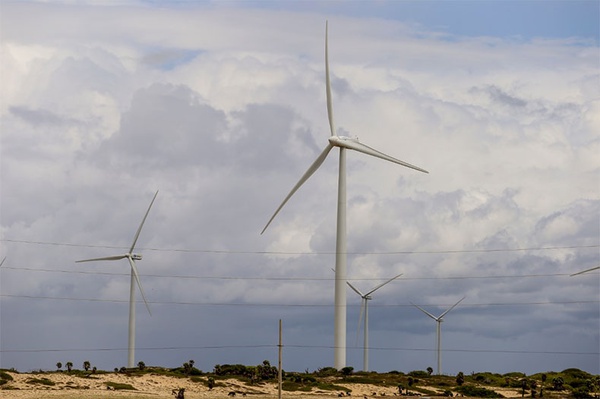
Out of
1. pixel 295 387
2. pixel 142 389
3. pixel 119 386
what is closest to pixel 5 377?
pixel 119 386

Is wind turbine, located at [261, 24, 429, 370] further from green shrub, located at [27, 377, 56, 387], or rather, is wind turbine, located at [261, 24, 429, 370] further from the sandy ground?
green shrub, located at [27, 377, 56, 387]

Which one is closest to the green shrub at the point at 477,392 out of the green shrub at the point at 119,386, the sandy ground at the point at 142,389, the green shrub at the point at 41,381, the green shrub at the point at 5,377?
the sandy ground at the point at 142,389

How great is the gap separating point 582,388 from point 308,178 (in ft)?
149

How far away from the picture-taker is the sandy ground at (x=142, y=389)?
459 feet

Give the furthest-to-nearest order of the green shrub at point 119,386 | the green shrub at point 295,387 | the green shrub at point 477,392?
1. the green shrub at point 295,387
2. the green shrub at point 477,392
3. the green shrub at point 119,386

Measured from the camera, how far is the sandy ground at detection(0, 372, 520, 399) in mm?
140000

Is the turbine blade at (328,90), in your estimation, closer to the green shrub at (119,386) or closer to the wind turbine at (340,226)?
the wind turbine at (340,226)

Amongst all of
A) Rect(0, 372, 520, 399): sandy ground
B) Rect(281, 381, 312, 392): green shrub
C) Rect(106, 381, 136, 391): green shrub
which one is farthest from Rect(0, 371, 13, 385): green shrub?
Rect(281, 381, 312, 392): green shrub

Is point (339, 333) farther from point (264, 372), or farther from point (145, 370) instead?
point (145, 370)

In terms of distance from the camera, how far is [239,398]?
470ft

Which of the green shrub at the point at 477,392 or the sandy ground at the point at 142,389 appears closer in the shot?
the sandy ground at the point at 142,389

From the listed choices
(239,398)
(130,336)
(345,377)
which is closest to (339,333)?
(345,377)

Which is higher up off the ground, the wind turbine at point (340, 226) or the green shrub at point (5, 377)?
the wind turbine at point (340, 226)

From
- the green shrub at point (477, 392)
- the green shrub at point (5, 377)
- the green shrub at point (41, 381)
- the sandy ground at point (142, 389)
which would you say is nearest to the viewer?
the sandy ground at point (142, 389)
